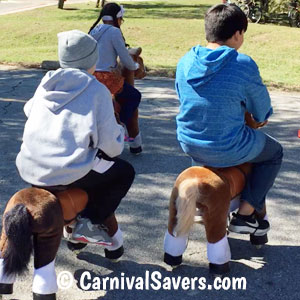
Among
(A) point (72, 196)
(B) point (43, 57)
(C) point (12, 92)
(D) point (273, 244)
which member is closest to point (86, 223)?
(A) point (72, 196)

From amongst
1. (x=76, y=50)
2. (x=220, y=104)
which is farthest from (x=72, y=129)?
(x=220, y=104)

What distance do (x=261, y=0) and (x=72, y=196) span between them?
19.9m

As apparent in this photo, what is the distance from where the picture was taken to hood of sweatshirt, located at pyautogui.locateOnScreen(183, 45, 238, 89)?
338cm

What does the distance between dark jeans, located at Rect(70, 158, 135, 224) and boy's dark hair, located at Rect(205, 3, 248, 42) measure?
39.9 inches

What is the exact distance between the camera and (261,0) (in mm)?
21609

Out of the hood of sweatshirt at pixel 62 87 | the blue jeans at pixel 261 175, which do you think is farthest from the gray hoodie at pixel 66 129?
the blue jeans at pixel 261 175

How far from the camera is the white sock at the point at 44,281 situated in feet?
10.3

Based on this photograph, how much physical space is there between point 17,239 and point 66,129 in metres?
0.67

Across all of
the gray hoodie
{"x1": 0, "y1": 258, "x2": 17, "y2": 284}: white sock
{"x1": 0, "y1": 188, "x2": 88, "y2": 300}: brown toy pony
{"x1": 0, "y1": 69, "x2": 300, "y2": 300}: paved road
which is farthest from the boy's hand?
{"x1": 0, "y1": 258, "x2": 17, "y2": 284}: white sock

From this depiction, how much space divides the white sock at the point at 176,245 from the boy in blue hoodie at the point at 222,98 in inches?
20.4

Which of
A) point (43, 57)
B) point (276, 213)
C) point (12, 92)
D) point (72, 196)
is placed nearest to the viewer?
point (72, 196)

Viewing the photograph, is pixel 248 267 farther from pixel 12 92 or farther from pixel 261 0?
pixel 261 0

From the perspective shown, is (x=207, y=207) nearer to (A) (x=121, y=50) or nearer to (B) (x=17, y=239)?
(B) (x=17, y=239)

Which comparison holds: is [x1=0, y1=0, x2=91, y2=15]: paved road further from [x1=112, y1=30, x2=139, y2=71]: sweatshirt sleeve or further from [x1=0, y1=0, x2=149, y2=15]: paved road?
[x1=112, y1=30, x2=139, y2=71]: sweatshirt sleeve
